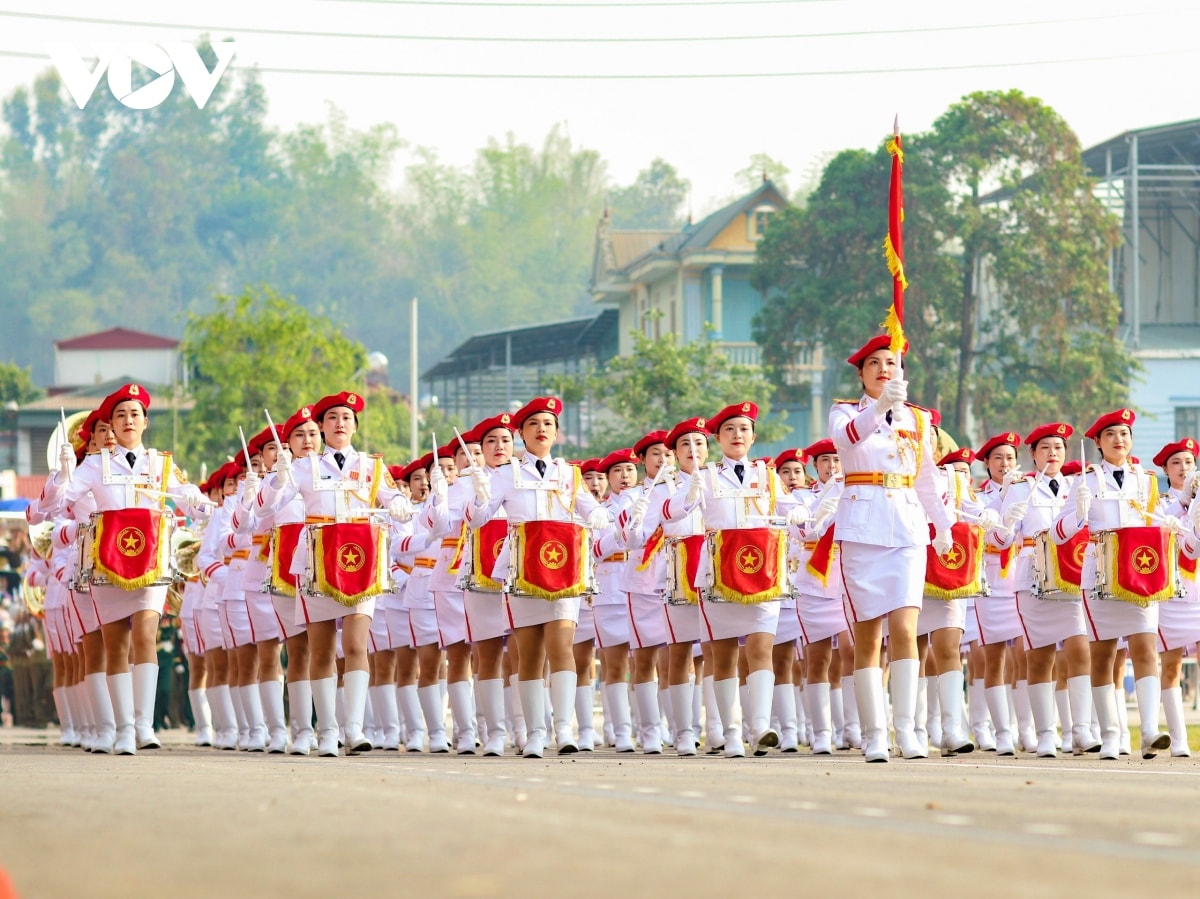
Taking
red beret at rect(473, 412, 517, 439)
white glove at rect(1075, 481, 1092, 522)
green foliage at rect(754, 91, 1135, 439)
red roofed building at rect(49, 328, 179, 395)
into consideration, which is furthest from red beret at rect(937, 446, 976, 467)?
red roofed building at rect(49, 328, 179, 395)

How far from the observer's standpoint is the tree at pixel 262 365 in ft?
202

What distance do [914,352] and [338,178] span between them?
5360 inches

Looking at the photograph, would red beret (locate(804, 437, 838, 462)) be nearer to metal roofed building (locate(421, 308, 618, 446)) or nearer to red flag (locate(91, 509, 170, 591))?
red flag (locate(91, 509, 170, 591))

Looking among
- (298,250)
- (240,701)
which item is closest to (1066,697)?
(240,701)

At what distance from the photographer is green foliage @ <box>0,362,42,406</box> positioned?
10275cm

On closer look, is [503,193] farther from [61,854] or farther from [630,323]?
[61,854]

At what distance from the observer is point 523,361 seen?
275 feet

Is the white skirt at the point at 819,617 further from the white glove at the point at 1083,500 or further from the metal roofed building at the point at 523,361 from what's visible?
the metal roofed building at the point at 523,361

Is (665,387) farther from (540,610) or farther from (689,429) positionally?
(540,610)

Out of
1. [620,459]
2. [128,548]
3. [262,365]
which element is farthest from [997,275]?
[128,548]

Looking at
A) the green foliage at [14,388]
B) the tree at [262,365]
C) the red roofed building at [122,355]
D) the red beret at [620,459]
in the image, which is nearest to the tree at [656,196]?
the red roofed building at [122,355]

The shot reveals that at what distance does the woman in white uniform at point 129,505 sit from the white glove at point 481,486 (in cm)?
227

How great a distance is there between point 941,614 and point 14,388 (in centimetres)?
9212

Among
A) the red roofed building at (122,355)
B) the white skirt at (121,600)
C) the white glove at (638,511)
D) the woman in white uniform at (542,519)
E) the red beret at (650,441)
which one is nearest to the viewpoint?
the woman in white uniform at (542,519)
